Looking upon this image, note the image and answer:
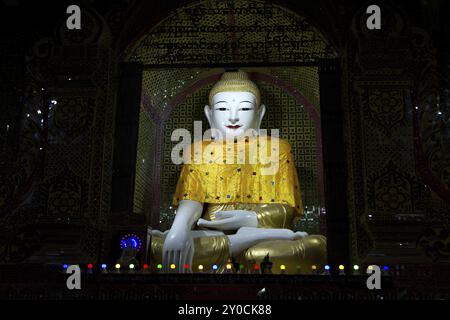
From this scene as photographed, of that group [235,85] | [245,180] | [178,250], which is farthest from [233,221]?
[235,85]

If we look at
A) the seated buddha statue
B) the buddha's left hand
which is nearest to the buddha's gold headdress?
the seated buddha statue

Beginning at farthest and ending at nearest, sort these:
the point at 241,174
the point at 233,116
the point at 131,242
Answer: the point at 233,116, the point at 241,174, the point at 131,242

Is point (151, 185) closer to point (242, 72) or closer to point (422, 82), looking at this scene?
point (242, 72)

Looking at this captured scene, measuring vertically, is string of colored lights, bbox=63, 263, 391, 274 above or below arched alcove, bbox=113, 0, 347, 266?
below

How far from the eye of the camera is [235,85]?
7.59m

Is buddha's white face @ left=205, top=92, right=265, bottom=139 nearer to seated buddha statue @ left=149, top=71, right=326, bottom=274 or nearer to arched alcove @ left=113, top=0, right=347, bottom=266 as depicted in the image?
seated buddha statue @ left=149, top=71, right=326, bottom=274

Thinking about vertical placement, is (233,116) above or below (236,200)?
above

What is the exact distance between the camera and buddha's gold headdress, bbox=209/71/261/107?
7.58 m

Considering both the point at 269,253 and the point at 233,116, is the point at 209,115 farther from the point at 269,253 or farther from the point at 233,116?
the point at 269,253

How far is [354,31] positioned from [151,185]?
2627mm

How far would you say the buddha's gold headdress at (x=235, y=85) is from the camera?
7.58 metres

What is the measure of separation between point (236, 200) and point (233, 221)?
0.36 meters

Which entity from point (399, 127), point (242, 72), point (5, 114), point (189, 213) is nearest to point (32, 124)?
point (5, 114)

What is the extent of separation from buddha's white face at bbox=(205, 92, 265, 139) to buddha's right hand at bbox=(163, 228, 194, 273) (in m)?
1.46
